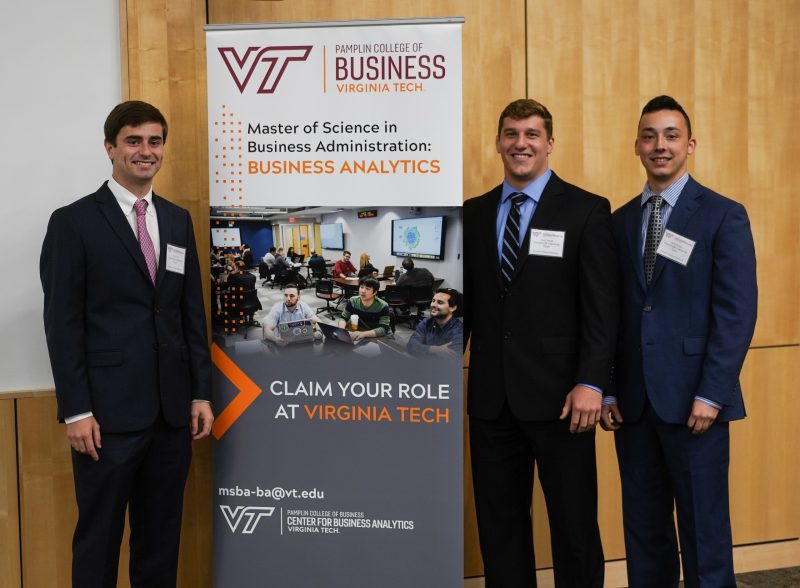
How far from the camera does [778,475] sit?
11.3ft

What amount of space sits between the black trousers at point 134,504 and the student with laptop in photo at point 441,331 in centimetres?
90

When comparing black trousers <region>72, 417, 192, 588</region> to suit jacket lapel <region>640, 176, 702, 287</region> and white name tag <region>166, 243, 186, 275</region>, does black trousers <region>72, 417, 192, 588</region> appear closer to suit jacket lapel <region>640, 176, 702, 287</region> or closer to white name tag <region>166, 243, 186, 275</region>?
white name tag <region>166, 243, 186, 275</region>

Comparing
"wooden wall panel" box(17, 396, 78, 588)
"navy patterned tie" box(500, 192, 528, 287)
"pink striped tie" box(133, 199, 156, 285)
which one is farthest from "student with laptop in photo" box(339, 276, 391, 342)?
"wooden wall panel" box(17, 396, 78, 588)

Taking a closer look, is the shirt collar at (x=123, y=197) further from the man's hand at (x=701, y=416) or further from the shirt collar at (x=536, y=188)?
the man's hand at (x=701, y=416)

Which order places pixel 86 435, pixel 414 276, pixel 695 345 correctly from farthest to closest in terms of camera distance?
1. pixel 414 276
2. pixel 695 345
3. pixel 86 435

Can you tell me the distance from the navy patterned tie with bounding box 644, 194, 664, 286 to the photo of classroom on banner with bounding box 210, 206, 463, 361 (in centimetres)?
66

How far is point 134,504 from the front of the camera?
7.89ft

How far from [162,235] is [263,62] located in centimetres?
74

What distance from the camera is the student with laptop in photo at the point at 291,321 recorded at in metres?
2.54

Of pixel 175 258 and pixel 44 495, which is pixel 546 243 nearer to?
pixel 175 258

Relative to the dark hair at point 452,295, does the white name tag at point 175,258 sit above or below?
above

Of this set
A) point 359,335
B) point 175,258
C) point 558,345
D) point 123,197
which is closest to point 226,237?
point 175,258

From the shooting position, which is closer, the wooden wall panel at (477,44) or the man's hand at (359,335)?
the man's hand at (359,335)

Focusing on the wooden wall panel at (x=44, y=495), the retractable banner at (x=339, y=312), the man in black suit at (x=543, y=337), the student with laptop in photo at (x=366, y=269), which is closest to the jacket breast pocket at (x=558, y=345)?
the man in black suit at (x=543, y=337)
